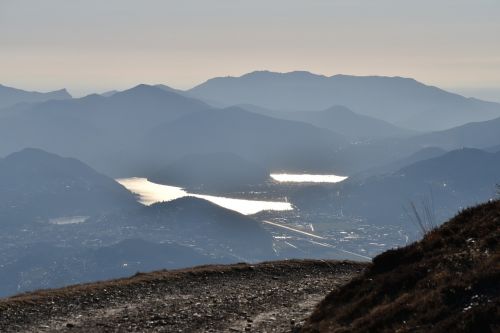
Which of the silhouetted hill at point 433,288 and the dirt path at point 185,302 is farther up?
the silhouetted hill at point 433,288

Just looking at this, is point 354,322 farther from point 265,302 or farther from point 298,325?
point 265,302

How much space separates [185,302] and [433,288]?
15.3m

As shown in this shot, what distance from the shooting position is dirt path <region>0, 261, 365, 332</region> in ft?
91.8

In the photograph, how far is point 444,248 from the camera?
27359mm

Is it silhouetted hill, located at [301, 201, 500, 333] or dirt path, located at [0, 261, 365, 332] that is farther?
dirt path, located at [0, 261, 365, 332]

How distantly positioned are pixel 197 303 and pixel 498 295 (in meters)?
17.7

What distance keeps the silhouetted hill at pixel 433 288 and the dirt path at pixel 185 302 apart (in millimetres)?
3585

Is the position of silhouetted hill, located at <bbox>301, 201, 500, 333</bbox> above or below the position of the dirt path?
above

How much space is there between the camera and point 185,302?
3234 centimetres

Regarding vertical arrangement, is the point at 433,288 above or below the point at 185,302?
above

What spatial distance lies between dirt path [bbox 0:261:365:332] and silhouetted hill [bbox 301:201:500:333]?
3.59 metres

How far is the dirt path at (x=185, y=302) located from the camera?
28.0 meters

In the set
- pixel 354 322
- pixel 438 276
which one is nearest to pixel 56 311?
pixel 354 322

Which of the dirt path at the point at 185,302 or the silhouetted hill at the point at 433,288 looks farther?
the dirt path at the point at 185,302
